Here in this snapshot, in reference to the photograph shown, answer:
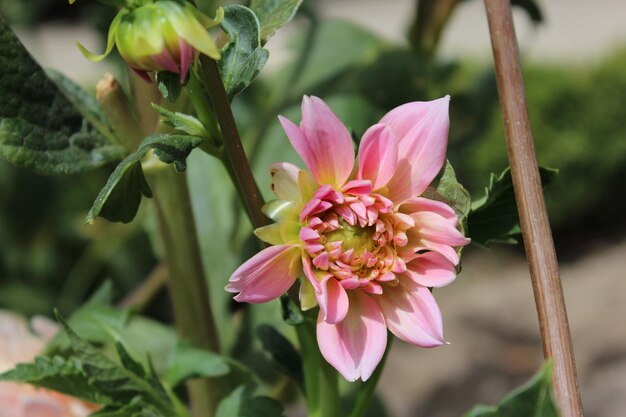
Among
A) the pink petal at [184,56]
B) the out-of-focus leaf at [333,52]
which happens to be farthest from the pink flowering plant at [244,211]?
the out-of-focus leaf at [333,52]

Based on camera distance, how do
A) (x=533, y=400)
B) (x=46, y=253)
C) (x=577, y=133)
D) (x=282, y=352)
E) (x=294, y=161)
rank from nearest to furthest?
(x=533, y=400)
(x=282, y=352)
(x=294, y=161)
(x=46, y=253)
(x=577, y=133)

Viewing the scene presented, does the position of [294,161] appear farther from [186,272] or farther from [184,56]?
[184,56]

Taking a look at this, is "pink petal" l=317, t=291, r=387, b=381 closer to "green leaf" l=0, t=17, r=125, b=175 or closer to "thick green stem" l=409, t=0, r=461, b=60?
"green leaf" l=0, t=17, r=125, b=175

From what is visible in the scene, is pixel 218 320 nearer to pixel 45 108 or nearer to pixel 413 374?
pixel 45 108

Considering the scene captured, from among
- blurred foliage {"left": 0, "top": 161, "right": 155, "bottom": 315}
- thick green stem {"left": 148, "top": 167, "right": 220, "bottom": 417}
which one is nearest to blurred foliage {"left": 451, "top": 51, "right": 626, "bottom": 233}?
blurred foliage {"left": 0, "top": 161, "right": 155, "bottom": 315}

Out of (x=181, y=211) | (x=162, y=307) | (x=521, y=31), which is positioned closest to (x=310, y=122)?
(x=181, y=211)

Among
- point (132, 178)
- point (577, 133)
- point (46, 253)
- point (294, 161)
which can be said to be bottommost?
point (577, 133)

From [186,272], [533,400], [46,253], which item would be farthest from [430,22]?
[46,253]
